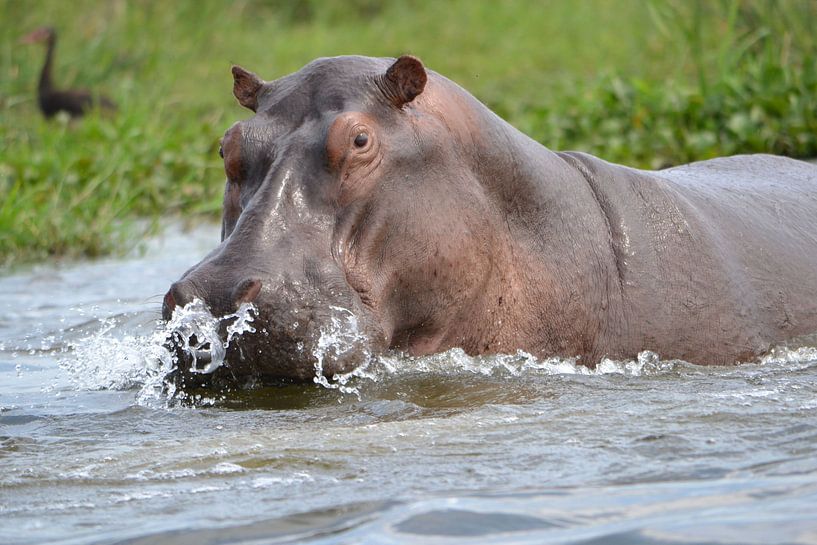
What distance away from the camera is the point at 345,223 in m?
3.76

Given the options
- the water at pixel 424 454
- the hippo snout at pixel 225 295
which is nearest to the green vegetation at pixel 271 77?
the water at pixel 424 454

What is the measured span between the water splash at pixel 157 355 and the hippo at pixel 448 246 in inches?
1.6

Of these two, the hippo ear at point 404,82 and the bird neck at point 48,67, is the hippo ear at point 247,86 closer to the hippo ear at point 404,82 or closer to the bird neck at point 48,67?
the hippo ear at point 404,82

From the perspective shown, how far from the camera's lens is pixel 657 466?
299 centimetres

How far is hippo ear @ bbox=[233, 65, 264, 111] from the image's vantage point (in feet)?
13.5

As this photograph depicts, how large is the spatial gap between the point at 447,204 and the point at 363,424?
28.3 inches

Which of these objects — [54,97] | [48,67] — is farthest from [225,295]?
[48,67]

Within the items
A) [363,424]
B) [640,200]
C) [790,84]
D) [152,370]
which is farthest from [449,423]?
[790,84]

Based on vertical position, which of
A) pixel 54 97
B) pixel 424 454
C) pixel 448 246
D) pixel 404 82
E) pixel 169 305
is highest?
pixel 54 97

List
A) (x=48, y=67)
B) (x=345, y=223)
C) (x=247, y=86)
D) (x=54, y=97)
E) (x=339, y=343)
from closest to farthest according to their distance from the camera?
(x=339, y=343) < (x=345, y=223) < (x=247, y=86) < (x=54, y=97) < (x=48, y=67)

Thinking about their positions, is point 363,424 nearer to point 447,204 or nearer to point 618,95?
point 447,204

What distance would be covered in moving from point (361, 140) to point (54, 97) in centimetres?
875

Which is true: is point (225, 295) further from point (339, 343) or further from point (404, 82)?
point (404, 82)

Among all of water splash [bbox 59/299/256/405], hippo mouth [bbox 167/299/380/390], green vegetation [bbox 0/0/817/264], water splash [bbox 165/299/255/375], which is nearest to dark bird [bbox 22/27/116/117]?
green vegetation [bbox 0/0/817/264]
